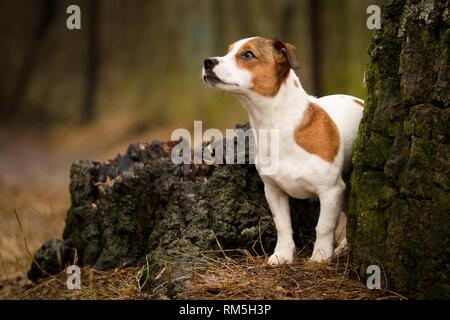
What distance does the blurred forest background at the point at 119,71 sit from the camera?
950cm

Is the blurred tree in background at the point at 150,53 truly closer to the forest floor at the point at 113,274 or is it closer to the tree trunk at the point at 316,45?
the tree trunk at the point at 316,45

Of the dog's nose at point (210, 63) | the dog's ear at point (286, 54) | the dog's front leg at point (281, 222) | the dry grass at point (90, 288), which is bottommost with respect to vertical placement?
the dry grass at point (90, 288)

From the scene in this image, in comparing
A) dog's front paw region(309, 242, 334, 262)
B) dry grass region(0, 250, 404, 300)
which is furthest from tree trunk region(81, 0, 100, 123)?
dog's front paw region(309, 242, 334, 262)

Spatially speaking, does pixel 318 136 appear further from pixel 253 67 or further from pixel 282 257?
pixel 282 257

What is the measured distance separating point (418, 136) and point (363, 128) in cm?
52

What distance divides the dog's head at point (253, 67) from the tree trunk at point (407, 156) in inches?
21.5

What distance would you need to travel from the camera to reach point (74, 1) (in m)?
14.2

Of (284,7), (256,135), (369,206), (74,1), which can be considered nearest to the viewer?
(369,206)

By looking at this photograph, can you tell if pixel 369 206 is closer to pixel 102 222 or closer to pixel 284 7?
pixel 102 222

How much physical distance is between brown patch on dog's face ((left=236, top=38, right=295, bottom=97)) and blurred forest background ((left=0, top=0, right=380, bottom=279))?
4428mm

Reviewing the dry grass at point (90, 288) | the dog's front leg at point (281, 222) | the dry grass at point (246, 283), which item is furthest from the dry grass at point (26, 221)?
the dog's front leg at point (281, 222)

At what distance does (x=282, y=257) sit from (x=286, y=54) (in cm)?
130

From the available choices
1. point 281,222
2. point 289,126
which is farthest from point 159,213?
point 289,126

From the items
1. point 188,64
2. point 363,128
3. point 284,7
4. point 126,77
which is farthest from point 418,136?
point 126,77
